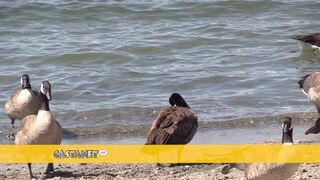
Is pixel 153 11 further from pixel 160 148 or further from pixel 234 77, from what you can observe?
pixel 160 148

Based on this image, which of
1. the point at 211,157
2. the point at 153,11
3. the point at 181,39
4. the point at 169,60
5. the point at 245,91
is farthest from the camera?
the point at 153,11

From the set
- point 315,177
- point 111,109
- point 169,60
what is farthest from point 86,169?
point 169,60

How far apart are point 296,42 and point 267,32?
729 millimetres

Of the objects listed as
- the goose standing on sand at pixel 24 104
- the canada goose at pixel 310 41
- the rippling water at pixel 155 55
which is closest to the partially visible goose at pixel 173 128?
the rippling water at pixel 155 55

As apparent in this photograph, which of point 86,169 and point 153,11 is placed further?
point 153,11

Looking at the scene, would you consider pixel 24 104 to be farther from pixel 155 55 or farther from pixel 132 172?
pixel 155 55

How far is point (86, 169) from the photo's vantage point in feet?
27.6

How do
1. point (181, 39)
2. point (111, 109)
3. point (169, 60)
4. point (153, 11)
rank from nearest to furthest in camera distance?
point (111, 109), point (169, 60), point (181, 39), point (153, 11)

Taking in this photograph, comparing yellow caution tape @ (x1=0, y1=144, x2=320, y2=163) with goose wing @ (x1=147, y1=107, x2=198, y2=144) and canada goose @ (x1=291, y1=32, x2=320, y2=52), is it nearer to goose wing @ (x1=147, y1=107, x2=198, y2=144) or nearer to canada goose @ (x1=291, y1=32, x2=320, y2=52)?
goose wing @ (x1=147, y1=107, x2=198, y2=144)

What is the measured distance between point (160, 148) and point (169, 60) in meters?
6.15

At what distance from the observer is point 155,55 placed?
49.1 feet

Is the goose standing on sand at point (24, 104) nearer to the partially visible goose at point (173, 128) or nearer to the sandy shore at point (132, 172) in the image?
the sandy shore at point (132, 172)

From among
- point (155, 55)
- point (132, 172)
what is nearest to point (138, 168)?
point (132, 172)

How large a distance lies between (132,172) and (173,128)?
74 centimetres
